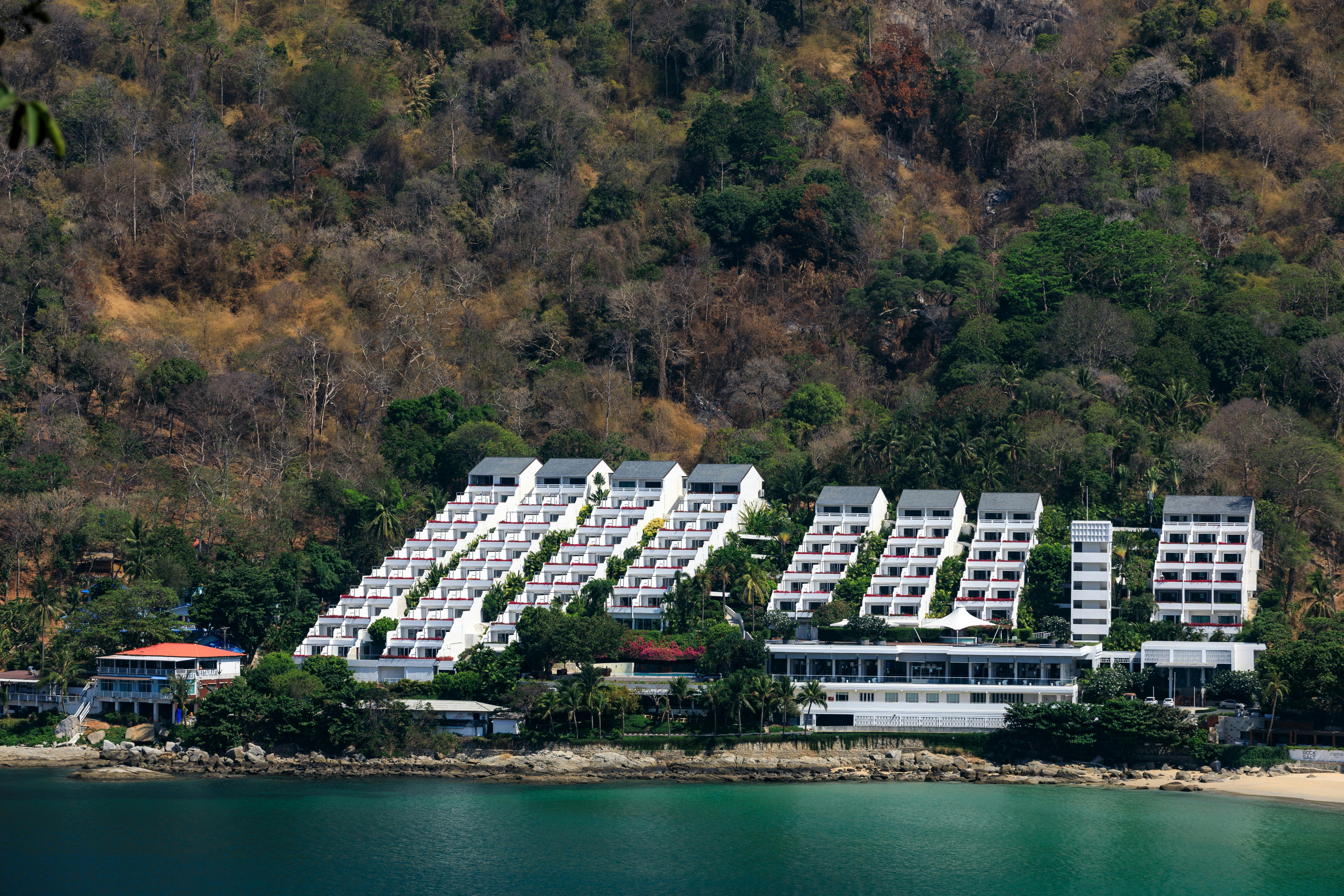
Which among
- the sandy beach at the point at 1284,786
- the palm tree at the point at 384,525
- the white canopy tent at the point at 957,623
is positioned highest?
the palm tree at the point at 384,525

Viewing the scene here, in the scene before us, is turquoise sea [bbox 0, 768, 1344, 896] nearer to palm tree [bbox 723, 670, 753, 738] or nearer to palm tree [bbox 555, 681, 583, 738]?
palm tree [bbox 723, 670, 753, 738]

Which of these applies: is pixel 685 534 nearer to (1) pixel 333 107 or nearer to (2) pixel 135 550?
(2) pixel 135 550

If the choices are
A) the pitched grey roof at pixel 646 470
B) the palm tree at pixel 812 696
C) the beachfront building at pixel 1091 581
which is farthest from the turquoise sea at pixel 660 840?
the pitched grey roof at pixel 646 470

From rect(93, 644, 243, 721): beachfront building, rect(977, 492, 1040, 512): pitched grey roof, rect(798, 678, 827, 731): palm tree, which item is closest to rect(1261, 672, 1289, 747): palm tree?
rect(977, 492, 1040, 512): pitched grey roof

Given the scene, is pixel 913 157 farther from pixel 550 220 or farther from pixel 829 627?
pixel 829 627

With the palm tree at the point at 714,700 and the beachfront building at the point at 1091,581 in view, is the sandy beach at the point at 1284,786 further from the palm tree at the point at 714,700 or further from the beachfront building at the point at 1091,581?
the palm tree at the point at 714,700

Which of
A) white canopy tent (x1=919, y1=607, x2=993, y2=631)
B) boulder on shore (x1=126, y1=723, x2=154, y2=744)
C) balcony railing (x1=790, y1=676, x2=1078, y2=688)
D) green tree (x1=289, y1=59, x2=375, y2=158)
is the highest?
green tree (x1=289, y1=59, x2=375, y2=158)

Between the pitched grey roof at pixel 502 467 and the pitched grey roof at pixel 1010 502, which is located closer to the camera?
the pitched grey roof at pixel 1010 502
